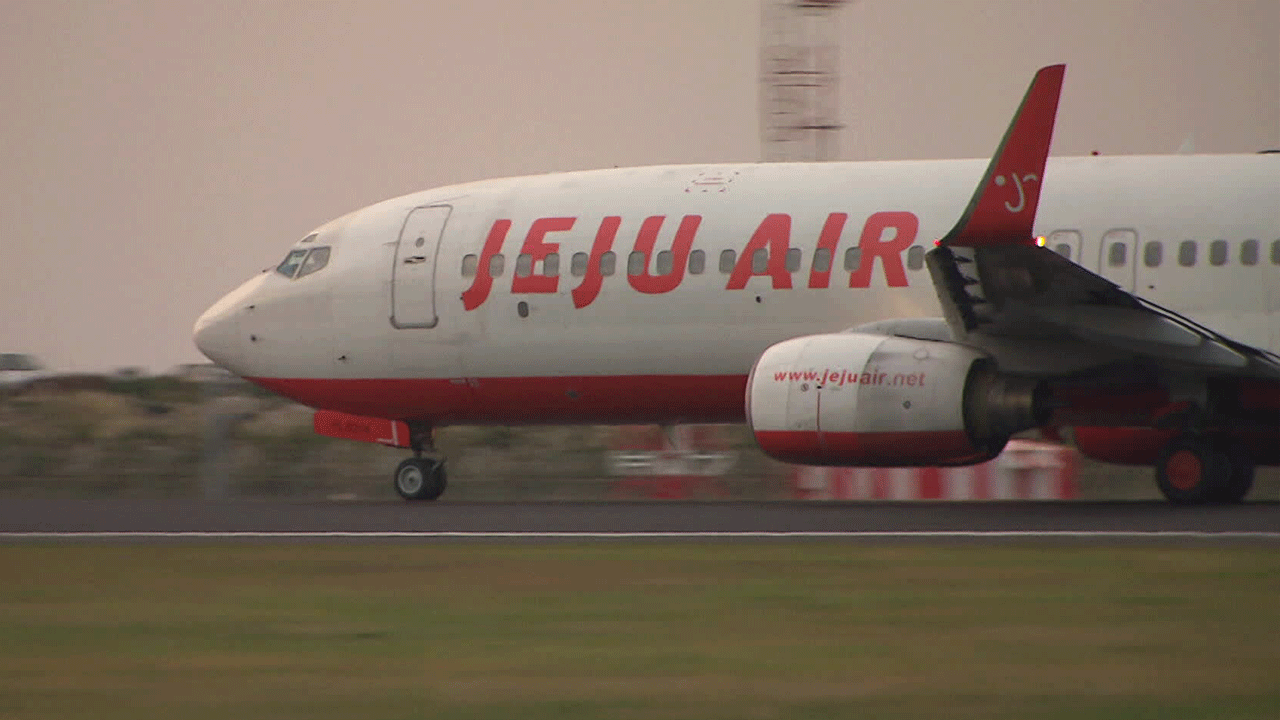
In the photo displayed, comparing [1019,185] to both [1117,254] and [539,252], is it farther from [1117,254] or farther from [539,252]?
[539,252]

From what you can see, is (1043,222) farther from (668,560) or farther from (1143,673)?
(1143,673)

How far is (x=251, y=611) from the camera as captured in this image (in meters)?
11.2

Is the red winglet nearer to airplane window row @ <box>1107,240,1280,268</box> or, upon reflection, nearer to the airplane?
the airplane

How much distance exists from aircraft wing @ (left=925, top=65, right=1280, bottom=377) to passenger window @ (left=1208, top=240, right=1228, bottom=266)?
61 cm

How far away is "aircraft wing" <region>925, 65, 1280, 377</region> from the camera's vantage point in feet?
53.1

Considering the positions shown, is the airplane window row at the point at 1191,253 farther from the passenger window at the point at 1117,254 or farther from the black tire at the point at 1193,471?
the black tire at the point at 1193,471

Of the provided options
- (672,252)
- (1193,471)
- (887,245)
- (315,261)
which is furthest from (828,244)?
(315,261)

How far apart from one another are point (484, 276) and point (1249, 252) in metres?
7.65

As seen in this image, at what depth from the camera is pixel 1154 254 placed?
733 inches

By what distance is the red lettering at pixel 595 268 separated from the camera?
20.9 metres

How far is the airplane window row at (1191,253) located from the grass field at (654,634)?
5.41 m

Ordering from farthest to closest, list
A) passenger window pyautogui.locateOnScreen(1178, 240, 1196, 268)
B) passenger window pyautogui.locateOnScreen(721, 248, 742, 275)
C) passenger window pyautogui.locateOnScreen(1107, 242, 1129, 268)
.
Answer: passenger window pyautogui.locateOnScreen(721, 248, 742, 275), passenger window pyautogui.locateOnScreen(1107, 242, 1129, 268), passenger window pyautogui.locateOnScreen(1178, 240, 1196, 268)

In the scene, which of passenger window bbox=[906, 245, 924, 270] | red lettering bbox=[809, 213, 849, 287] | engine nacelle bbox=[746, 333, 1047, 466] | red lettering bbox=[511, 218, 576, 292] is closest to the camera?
engine nacelle bbox=[746, 333, 1047, 466]

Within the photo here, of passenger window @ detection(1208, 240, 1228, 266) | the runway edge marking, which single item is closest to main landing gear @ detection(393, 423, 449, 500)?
the runway edge marking
